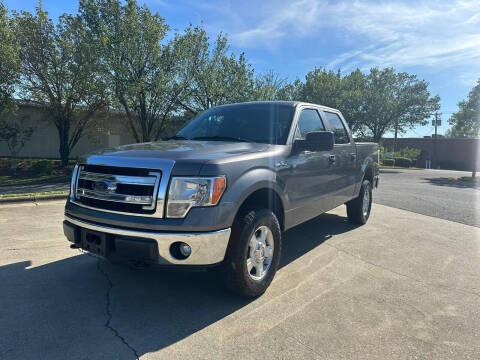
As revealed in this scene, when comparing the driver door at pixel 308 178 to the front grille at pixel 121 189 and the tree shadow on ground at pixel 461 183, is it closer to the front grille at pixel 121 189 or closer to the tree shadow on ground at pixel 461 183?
the front grille at pixel 121 189

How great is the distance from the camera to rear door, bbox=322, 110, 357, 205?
482 cm

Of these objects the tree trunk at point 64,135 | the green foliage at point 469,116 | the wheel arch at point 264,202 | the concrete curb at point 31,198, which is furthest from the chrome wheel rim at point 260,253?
the green foliage at point 469,116

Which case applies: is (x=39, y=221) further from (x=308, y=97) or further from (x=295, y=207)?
(x=308, y=97)

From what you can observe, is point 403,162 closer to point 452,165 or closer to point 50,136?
point 452,165

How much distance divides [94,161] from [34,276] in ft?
5.23

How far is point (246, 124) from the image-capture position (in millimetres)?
3982

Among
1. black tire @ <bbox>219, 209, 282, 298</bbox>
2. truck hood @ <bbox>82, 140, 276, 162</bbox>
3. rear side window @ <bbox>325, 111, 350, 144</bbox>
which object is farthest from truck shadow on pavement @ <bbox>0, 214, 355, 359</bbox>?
rear side window @ <bbox>325, 111, 350, 144</bbox>

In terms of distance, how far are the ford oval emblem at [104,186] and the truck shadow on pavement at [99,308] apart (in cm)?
80

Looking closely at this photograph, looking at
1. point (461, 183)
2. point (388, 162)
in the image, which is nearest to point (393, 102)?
point (388, 162)

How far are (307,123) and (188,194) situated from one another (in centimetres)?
225

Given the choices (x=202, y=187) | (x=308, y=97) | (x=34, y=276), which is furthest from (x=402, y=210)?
(x=308, y=97)

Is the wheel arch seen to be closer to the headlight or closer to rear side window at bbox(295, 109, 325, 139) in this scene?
the headlight

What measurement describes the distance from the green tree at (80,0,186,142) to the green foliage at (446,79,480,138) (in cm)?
5938

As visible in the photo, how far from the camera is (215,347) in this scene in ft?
7.77
